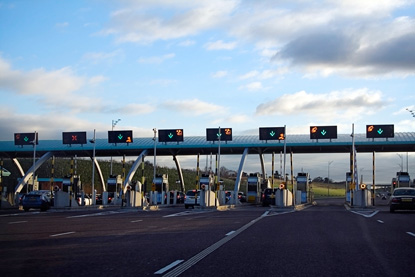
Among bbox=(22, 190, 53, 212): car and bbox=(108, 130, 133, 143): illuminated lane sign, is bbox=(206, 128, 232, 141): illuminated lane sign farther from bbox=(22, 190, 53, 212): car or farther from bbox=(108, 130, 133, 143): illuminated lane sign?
bbox=(22, 190, 53, 212): car

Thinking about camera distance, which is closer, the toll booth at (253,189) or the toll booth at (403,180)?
the toll booth at (403,180)

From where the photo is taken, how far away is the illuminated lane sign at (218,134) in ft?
218

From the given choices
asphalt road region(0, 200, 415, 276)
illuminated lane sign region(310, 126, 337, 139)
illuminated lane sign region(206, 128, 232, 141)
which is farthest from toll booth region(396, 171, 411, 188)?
asphalt road region(0, 200, 415, 276)

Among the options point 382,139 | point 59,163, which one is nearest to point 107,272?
point 382,139

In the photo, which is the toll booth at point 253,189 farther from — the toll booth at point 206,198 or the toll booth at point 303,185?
the toll booth at point 206,198

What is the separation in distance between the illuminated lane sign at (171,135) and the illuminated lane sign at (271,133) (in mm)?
9288

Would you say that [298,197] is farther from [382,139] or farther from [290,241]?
[290,241]

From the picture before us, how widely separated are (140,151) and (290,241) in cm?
6104

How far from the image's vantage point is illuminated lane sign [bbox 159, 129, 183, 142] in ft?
221

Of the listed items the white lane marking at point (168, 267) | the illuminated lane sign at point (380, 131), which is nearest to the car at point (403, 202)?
the illuminated lane sign at point (380, 131)

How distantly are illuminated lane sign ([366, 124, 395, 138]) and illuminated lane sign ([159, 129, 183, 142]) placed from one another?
2093 centimetres

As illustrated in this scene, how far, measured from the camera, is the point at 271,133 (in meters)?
65.6

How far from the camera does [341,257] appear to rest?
11812 millimetres

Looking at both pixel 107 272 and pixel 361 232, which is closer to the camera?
pixel 107 272
